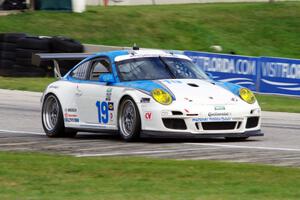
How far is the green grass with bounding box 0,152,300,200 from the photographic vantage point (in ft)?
27.9

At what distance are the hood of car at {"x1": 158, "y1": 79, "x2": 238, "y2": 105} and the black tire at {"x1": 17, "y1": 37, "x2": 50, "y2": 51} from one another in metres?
→ 14.2

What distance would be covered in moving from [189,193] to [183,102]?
4.78 metres

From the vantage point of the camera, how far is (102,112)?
14.2 meters

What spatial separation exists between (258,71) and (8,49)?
7047 mm

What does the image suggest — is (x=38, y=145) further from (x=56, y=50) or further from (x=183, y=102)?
(x=56, y=50)

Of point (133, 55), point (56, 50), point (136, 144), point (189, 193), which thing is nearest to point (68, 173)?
point (189, 193)

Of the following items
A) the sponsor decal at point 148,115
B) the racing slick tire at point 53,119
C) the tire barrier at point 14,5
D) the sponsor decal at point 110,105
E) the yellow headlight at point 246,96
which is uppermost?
the tire barrier at point 14,5

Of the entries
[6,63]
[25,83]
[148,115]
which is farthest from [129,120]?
[6,63]

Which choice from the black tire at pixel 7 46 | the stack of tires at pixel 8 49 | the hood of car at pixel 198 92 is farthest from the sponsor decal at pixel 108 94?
the black tire at pixel 7 46

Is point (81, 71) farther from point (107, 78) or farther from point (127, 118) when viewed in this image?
point (127, 118)

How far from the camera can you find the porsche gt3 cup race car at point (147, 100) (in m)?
13.3

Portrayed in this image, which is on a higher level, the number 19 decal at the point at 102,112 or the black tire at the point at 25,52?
the black tire at the point at 25,52

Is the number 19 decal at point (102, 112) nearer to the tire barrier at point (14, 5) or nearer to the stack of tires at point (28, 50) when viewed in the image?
the stack of tires at point (28, 50)

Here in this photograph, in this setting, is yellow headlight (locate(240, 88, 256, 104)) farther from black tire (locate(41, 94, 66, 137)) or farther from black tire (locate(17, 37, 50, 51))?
black tire (locate(17, 37, 50, 51))
